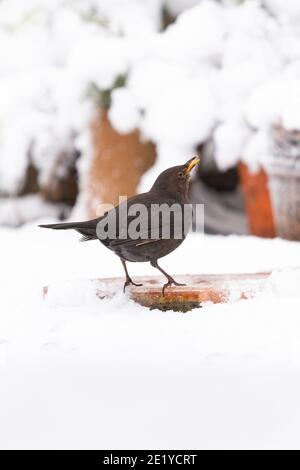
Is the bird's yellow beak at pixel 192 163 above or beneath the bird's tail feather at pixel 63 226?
above

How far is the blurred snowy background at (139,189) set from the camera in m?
1.05

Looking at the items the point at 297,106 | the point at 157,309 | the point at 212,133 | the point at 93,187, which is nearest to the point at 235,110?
the point at 212,133

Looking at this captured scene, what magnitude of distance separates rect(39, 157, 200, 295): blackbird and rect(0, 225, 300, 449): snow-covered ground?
0.14 metres

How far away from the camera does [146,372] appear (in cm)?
117

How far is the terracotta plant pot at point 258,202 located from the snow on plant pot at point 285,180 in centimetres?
4

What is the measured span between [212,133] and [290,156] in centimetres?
44

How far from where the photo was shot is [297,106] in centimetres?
236

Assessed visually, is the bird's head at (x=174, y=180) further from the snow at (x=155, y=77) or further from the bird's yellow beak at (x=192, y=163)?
the snow at (x=155, y=77)

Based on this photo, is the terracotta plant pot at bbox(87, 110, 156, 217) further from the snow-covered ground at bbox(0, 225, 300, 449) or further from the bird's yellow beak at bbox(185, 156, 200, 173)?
the bird's yellow beak at bbox(185, 156, 200, 173)

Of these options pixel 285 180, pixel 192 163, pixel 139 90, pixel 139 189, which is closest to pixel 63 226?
pixel 192 163

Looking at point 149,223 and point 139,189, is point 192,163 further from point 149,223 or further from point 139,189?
point 139,189

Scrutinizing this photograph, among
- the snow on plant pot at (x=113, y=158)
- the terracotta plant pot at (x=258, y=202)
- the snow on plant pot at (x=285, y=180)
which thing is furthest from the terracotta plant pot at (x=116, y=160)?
the snow on plant pot at (x=285, y=180)

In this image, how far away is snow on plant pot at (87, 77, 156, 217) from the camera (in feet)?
9.30

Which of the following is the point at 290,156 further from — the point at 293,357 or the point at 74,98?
the point at 293,357
